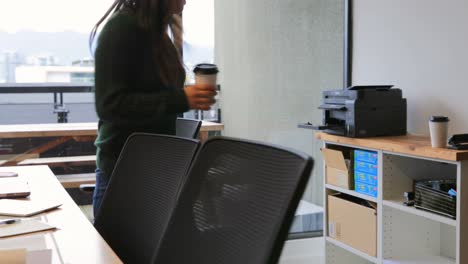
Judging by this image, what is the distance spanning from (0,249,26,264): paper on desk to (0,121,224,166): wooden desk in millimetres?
2483

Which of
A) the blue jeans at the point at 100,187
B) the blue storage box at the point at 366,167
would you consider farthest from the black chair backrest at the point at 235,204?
the blue storage box at the point at 366,167

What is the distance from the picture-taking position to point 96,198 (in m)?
1.87

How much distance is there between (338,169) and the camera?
3.28 meters

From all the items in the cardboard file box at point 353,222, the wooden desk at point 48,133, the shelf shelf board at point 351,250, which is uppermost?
the wooden desk at point 48,133

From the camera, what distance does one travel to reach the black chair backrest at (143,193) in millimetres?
1312

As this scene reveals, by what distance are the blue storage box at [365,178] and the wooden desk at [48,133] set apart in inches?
39.9

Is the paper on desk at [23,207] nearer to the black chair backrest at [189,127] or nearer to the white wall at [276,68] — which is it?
the black chair backrest at [189,127]

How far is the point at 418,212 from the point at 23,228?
186 cm

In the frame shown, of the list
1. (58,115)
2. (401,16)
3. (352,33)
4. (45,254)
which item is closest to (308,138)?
(352,33)

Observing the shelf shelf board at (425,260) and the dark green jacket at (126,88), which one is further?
the shelf shelf board at (425,260)

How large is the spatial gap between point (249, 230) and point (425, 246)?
246 cm

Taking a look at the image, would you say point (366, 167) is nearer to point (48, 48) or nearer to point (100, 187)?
point (100, 187)

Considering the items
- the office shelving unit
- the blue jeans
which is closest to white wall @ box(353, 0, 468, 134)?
the office shelving unit

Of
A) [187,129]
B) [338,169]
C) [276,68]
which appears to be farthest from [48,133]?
[338,169]
